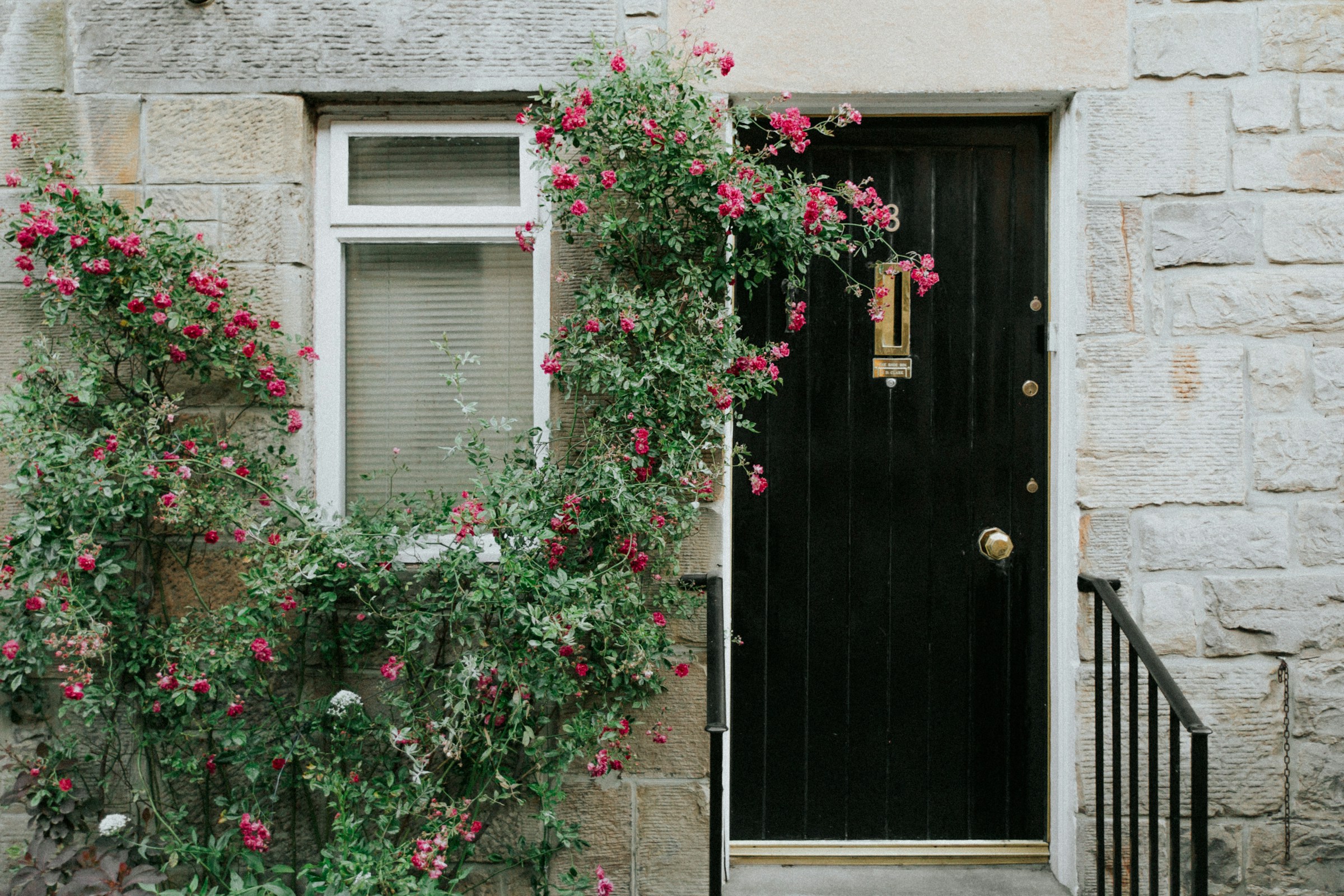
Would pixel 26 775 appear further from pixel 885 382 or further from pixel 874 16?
pixel 874 16

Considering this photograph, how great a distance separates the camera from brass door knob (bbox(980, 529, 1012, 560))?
310cm

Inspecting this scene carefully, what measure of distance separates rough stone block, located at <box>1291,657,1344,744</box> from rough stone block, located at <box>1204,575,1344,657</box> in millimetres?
52

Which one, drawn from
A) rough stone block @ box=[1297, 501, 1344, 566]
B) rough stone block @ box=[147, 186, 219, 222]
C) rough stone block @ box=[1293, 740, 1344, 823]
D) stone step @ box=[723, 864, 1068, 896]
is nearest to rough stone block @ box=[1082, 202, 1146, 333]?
rough stone block @ box=[1297, 501, 1344, 566]

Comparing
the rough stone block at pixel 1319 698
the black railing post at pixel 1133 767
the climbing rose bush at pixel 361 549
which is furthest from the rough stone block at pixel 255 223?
the rough stone block at pixel 1319 698

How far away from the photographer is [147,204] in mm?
2797

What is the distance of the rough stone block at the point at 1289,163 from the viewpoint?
2934mm

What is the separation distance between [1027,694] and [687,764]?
3.77ft

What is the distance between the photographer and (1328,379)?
2.93 meters

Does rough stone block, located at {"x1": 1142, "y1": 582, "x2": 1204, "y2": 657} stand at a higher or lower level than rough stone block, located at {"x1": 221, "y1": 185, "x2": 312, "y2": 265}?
lower

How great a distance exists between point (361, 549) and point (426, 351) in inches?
30.9

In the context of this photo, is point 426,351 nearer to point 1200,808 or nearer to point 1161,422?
point 1161,422

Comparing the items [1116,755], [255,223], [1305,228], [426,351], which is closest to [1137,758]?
[1116,755]

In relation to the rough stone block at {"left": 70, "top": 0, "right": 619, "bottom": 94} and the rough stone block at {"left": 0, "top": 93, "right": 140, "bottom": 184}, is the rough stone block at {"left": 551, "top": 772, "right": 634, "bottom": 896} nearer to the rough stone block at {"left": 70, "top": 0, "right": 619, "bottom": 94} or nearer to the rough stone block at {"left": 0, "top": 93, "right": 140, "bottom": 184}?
the rough stone block at {"left": 70, "top": 0, "right": 619, "bottom": 94}

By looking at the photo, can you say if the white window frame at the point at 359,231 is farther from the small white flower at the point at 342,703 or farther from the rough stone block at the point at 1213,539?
the rough stone block at the point at 1213,539
